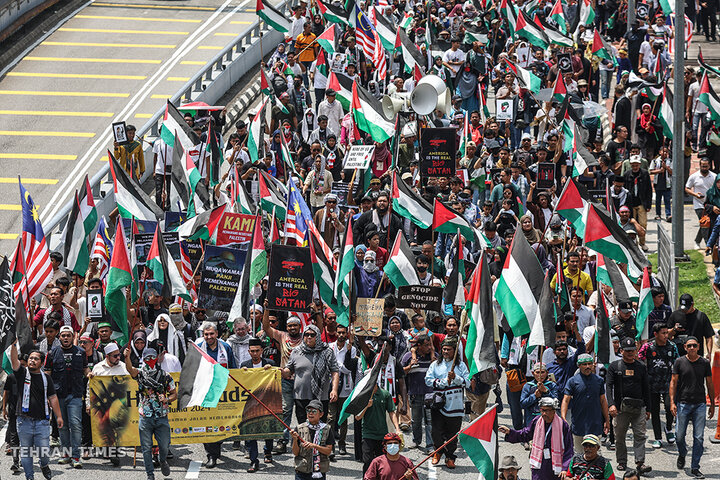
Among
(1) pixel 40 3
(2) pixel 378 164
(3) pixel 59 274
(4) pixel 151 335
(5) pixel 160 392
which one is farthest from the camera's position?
(1) pixel 40 3

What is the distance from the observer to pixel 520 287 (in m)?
18.1

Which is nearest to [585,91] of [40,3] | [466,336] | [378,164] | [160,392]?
[378,164]

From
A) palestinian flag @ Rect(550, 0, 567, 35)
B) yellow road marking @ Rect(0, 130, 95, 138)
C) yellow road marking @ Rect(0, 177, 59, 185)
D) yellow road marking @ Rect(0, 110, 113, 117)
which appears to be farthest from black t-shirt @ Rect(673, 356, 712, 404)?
yellow road marking @ Rect(0, 110, 113, 117)

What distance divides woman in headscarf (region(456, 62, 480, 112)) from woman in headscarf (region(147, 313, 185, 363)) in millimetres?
13124

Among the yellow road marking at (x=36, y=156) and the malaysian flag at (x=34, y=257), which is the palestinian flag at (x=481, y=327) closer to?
the malaysian flag at (x=34, y=257)

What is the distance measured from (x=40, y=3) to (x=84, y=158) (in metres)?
12.2

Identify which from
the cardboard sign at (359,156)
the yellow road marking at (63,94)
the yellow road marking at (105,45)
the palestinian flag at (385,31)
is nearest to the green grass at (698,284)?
the cardboard sign at (359,156)

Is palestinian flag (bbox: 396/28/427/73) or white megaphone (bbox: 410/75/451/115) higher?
palestinian flag (bbox: 396/28/427/73)

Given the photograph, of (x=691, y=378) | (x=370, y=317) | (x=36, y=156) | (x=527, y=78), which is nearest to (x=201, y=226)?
(x=370, y=317)

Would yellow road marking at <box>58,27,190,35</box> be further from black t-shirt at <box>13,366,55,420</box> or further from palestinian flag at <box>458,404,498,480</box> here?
palestinian flag at <box>458,404,498,480</box>

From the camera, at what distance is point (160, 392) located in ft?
56.9

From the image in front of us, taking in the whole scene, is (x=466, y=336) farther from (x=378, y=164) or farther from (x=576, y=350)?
(x=378, y=164)

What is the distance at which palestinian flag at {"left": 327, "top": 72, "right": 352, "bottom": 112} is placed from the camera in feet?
90.3

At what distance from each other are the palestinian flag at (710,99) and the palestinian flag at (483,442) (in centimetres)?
1388
